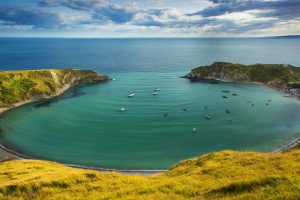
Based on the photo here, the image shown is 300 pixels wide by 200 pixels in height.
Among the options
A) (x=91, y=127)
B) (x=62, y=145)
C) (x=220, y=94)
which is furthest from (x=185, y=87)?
(x=62, y=145)

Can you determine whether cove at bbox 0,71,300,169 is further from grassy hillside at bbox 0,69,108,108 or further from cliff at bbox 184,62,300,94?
cliff at bbox 184,62,300,94

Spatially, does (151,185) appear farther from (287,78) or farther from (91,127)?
(287,78)

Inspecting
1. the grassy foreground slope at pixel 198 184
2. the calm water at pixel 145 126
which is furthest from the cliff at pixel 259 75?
the grassy foreground slope at pixel 198 184

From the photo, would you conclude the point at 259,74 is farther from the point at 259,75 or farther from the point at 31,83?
the point at 31,83

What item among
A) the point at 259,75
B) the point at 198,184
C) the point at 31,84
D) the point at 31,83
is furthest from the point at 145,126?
the point at 259,75

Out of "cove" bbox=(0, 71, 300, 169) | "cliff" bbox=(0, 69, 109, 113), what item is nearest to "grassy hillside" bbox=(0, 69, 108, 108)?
"cliff" bbox=(0, 69, 109, 113)

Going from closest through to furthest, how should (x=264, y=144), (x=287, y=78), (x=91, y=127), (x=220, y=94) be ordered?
1. (x=264, y=144)
2. (x=91, y=127)
3. (x=220, y=94)
4. (x=287, y=78)

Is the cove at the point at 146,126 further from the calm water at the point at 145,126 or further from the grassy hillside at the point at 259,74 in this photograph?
the grassy hillside at the point at 259,74
